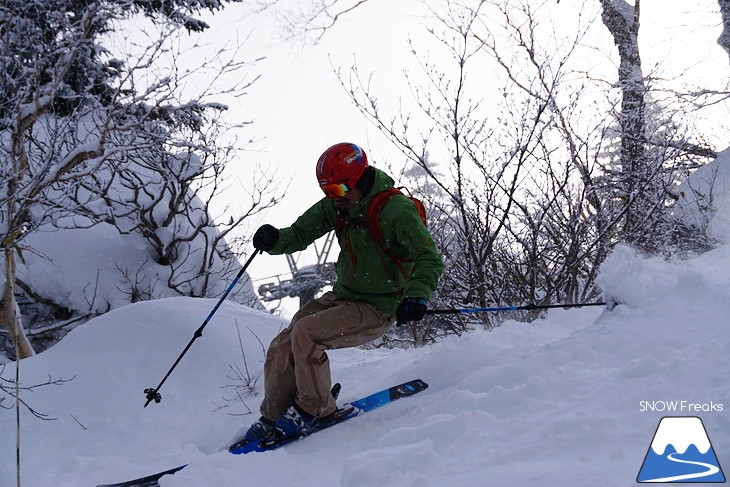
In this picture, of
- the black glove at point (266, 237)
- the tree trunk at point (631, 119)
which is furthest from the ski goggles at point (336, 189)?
the tree trunk at point (631, 119)

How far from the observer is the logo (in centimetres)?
196

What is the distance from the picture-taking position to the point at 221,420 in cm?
461

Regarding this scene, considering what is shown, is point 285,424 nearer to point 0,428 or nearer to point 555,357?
point 555,357

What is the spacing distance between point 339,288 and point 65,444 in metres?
2.80

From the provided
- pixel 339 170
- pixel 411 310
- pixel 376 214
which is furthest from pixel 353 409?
pixel 339 170

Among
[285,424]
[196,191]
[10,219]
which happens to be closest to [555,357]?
[285,424]

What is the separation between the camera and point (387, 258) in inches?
145

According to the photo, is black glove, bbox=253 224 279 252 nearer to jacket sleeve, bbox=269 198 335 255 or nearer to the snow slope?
jacket sleeve, bbox=269 198 335 255

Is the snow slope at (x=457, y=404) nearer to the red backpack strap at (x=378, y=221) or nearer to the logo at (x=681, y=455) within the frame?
the logo at (x=681, y=455)

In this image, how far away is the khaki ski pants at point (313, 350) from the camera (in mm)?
3539

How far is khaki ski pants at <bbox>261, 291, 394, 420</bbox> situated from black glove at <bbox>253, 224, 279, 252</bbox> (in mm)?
634

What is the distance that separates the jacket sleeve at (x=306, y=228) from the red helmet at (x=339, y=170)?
1.37 ft

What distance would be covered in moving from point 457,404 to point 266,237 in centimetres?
184

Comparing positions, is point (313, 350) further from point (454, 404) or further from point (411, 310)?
point (454, 404)
